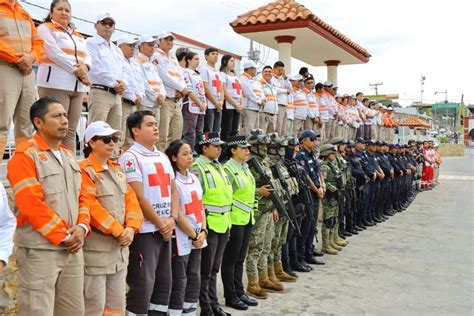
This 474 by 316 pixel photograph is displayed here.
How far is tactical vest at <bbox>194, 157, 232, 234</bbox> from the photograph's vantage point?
4.57 m

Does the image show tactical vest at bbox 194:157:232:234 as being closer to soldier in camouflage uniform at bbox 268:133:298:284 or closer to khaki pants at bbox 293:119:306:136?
soldier in camouflage uniform at bbox 268:133:298:284

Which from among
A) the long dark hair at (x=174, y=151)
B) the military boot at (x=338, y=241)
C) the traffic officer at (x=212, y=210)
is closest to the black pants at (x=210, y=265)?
the traffic officer at (x=212, y=210)

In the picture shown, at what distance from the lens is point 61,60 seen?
4457 mm

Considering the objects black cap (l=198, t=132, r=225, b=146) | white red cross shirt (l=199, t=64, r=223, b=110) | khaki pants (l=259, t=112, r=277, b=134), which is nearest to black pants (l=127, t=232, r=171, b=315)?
black cap (l=198, t=132, r=225, b=146)

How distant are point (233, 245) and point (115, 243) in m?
2.02

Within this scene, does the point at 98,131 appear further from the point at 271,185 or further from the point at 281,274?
the point at 281,274

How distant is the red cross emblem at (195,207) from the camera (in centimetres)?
412

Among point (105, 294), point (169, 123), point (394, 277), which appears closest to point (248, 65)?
point (169, 123)

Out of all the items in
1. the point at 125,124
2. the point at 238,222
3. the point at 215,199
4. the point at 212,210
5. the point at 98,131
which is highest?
the point at 125,124

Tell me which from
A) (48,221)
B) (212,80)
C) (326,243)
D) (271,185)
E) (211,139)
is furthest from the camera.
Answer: (326,243)

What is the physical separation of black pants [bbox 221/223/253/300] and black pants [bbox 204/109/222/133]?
2464mm

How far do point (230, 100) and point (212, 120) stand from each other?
54 cm

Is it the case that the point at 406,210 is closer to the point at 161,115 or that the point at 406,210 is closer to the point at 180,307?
the point at 161,115

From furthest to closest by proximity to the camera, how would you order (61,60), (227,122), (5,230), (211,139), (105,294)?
1. (227,122)
2. (211,139)
3. (61,60)
4. (105,294)
5. (5,230)
